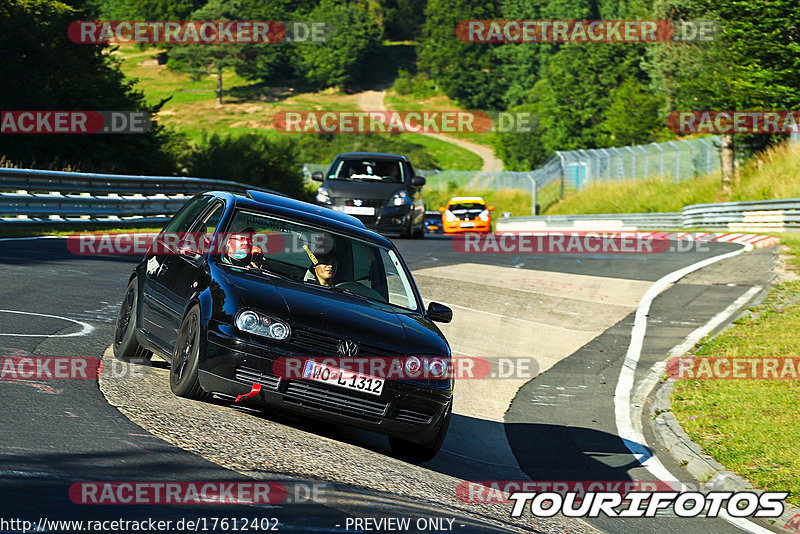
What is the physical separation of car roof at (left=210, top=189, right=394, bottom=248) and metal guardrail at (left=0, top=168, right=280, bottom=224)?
9.14 metres

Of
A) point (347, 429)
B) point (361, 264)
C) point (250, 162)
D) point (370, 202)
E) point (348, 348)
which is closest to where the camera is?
point (348, 348)

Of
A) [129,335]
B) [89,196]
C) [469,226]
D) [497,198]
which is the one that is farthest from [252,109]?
[129,335]

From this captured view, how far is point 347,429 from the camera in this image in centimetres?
872

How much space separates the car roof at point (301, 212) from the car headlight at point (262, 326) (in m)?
1.54

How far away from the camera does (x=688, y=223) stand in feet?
118

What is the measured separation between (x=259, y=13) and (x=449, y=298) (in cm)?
15708

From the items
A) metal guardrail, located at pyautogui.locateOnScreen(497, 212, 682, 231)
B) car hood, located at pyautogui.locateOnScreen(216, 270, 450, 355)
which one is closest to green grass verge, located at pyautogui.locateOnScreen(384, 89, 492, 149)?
metal guardrail, located at pyautogui.locateOnScreen(497, 212, 682, 231)

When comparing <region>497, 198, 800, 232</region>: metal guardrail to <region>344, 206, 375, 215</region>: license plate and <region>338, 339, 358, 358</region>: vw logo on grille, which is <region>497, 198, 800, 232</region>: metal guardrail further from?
<region>338, 339, 358, 358</region>: vw logo on grille

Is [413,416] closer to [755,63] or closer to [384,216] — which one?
[384,216]

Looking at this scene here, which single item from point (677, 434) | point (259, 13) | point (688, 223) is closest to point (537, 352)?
point (677, 434)

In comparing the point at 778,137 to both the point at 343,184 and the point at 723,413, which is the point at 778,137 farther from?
the point at 723,413

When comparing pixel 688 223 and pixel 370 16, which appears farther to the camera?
pixel 370 16

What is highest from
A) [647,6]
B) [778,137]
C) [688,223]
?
[647,6]

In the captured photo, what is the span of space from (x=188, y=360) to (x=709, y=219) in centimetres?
2923
